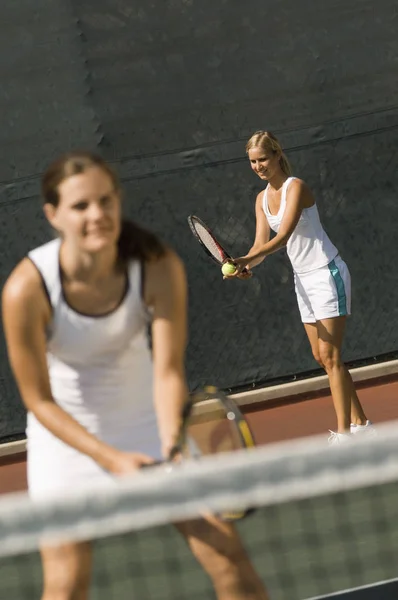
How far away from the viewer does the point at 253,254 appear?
5484 millimetres

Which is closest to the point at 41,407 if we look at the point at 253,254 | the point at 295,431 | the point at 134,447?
the point at 134,447

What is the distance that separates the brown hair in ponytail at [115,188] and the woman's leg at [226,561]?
0.61 m

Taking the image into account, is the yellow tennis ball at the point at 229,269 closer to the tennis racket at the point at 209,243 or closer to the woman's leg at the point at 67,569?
the tennis racket at the point at 209,243

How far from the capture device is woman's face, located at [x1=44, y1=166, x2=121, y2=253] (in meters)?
2.64

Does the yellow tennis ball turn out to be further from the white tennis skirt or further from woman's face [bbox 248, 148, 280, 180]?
woman's face [bbox 248, 148, 280, 180]

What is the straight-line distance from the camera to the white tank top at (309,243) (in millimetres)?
5535

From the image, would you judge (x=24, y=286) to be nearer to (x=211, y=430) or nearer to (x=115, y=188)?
(x=115, y=188)

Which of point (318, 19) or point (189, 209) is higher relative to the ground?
point (318, 19)

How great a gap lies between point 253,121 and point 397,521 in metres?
3.29

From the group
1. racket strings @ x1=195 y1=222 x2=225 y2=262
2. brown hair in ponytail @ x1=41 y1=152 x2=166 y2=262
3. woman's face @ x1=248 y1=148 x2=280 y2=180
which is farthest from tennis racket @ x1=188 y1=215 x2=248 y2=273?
brown hair in ponytail @ x1=41 y1=152 x2=166 y2=262

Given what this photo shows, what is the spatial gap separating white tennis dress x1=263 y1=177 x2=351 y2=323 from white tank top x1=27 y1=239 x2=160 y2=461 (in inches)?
109

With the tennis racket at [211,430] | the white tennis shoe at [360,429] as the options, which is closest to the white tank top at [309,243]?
the white tennis shoe at [360,429]

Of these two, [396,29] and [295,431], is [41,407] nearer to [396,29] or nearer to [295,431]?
[295,431]

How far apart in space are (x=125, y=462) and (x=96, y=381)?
0.79 feet
